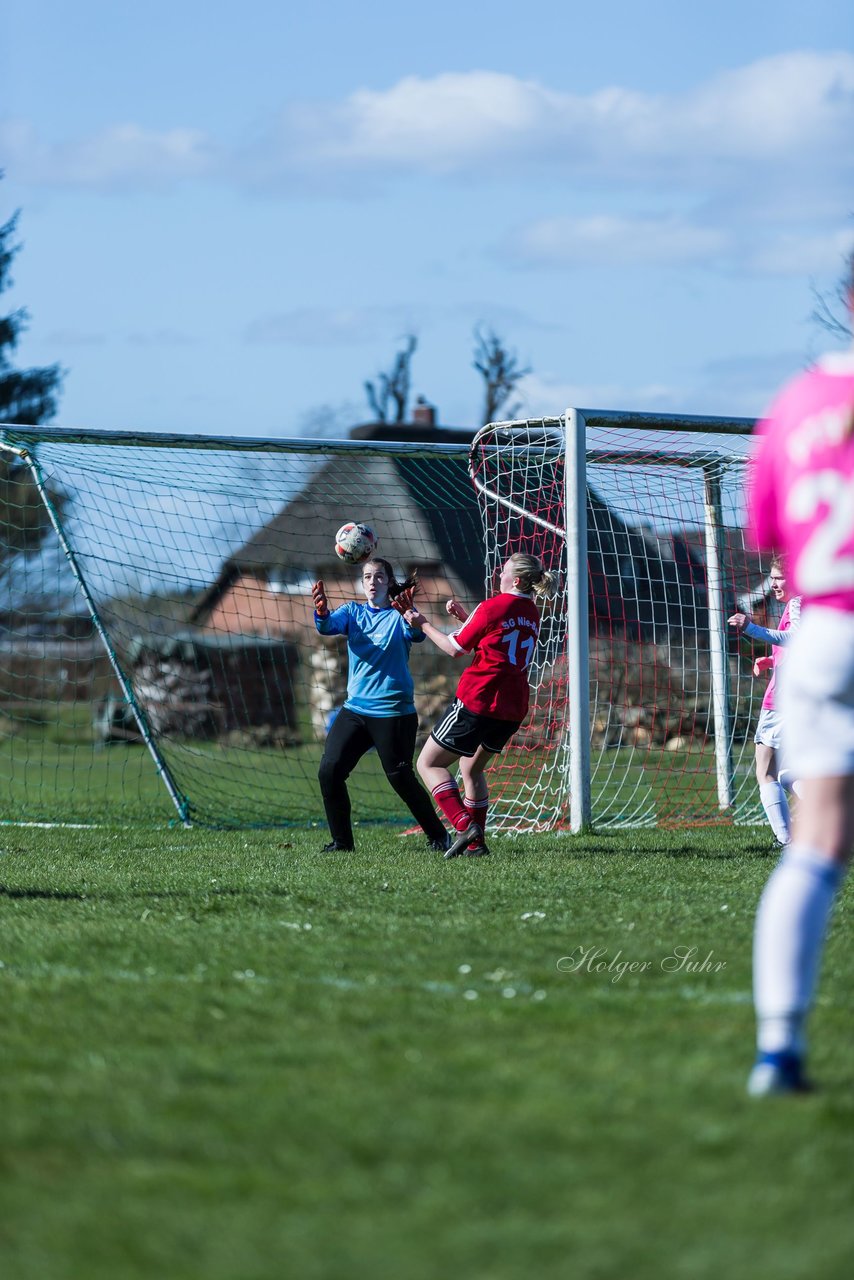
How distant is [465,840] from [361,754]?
2.71 ft

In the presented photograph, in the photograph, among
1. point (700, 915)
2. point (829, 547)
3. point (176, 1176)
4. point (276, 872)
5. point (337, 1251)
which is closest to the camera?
point (337, 1251)

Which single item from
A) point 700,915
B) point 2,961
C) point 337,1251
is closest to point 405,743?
point 700,915

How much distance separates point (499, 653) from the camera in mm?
9109

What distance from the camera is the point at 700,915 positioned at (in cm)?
634

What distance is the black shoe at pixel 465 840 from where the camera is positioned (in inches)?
349

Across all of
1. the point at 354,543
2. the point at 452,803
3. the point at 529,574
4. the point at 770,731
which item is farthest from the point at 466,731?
the point at 770,731

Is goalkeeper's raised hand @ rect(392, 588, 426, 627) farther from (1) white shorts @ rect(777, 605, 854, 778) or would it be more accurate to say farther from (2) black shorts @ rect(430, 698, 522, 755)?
(1) white shorts @ rect(777, 605, 854, 778)

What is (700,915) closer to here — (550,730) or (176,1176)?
(176,1176)

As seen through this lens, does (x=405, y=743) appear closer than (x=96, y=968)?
No

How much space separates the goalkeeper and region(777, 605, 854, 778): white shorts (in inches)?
223

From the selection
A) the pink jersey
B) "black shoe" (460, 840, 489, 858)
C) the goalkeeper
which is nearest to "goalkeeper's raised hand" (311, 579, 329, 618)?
the goalkeeper

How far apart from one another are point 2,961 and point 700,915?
291cm

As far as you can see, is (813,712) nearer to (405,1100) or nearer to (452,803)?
(405,1100)

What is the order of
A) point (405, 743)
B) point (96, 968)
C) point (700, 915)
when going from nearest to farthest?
1. point (96, 968)
2. point (700, 915)
3. point (405, 743)
